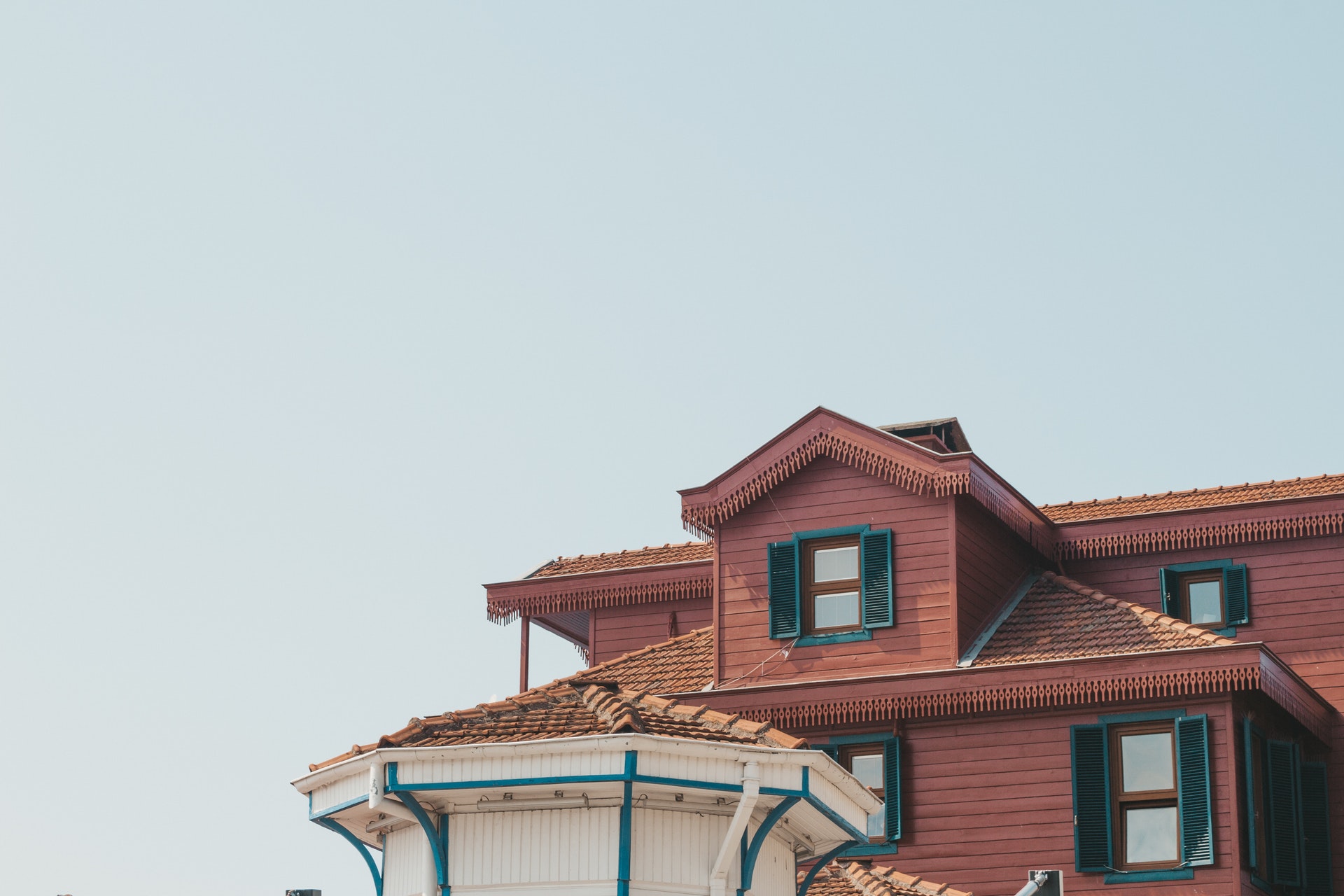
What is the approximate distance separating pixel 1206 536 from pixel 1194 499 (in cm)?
174

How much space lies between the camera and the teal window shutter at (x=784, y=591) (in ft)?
82.4

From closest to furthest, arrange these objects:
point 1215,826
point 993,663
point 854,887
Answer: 1. point 854,887
2. point 1215,826
3. point 993,663

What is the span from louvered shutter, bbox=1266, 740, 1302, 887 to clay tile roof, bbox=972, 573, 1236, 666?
1.84 metres

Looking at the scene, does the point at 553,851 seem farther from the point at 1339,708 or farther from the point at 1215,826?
the point at 1339,708

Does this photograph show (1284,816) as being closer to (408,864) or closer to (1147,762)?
(1147,762)

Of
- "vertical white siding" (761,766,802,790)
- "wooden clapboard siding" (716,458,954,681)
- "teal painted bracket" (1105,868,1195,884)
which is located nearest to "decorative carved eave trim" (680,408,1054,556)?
"wooden clapboard siding" (716,458,954,681)

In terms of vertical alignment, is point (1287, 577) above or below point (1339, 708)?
above

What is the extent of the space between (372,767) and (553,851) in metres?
1.51

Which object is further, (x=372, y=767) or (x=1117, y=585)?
(x=1117, y=585)

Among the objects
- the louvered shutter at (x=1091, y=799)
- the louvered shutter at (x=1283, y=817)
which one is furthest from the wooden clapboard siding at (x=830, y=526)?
the louvered shutter at (x=1283, y=817)

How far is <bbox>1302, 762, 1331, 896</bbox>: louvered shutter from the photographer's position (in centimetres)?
2428

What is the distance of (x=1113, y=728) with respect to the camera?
2302cm

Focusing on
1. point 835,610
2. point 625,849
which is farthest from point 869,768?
point 625,849

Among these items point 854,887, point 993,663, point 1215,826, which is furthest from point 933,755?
point 854,887
